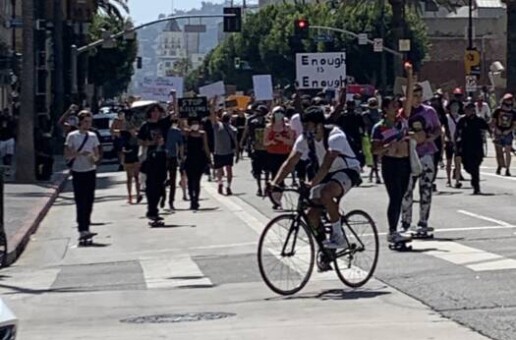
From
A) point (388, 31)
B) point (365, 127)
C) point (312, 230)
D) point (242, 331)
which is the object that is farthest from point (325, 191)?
point (388, 31)

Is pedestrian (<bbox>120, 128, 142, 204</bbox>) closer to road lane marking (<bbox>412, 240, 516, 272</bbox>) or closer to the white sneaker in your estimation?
road lane marking (<bbox>412, 240, 516, 272</bbox>)

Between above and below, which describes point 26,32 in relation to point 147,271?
above

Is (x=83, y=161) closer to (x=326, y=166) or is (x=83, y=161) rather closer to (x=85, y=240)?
(x=85, y=240)

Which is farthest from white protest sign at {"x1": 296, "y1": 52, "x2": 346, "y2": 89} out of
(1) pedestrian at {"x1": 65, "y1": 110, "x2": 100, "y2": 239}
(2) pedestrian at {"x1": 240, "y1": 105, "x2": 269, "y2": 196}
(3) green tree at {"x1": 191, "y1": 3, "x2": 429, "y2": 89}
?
(3) green tree at {"x1": 191, "y1": 3, "x2": 429, "y2": 89}

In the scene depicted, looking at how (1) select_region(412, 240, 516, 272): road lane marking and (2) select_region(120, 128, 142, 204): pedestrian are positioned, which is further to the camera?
(2) select_region(120, 128, 142, 204): pedestrian

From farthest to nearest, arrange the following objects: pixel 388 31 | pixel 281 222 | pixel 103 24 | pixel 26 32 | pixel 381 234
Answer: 1. pixel 103 24
2. pixel 388 31
3. pixel 26 32
4. pixel 381 234
5. pixel 281 222

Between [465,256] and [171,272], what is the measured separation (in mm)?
3411

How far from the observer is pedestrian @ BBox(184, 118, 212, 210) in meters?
26.1

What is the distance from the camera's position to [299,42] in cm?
6938

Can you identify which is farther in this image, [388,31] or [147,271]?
[388,31]

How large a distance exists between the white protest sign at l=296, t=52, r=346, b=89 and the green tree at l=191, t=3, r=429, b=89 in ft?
61.0

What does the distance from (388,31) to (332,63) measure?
52793 millimetres

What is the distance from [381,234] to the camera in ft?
63.3

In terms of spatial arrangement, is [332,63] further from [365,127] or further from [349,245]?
[349,245]
